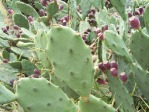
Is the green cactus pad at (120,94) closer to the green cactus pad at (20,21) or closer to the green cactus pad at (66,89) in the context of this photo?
the green cactus pad at (66,89)

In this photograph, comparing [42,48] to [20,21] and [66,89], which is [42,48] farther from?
[20,21]

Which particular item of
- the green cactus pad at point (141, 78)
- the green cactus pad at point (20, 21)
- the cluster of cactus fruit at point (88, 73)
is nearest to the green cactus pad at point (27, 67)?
the cluster of cactus fruit at point (88, 73)

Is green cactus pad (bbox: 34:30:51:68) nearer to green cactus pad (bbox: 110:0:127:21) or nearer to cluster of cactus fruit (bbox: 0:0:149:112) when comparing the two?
cluster of cactus fruit (bbox: 0:0:149:112)

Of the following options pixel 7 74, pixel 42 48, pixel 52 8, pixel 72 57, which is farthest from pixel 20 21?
pixel 72 57

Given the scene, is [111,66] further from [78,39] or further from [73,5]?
[73,5]

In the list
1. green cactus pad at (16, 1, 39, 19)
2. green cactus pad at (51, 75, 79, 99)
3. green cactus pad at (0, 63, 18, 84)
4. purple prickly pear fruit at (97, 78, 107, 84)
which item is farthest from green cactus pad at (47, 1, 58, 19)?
purple prickly pear fruit at (97, 78, 107, 84)

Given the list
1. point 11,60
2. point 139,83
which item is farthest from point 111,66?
point 11,60
